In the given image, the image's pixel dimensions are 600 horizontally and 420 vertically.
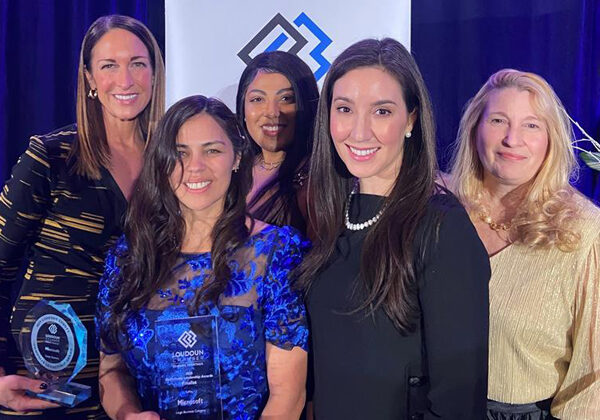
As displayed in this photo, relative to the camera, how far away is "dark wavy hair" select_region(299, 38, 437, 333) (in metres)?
1.62

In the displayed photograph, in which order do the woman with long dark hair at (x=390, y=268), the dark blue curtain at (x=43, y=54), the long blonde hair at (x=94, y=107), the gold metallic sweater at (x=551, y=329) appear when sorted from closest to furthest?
1. the woman with long dark hair at (x=390, y=268)
2. the gold metallic sweater at (x=551, y=329)
3. the long blonde hair at (x=94, y=107)
4. the dark blue curtain at (x=43, y=54)

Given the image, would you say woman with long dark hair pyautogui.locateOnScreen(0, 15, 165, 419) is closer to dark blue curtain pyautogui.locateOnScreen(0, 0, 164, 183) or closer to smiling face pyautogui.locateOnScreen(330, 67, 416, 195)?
smiling face pyautogui.locateOnScreen(330, 67, 416, 195)

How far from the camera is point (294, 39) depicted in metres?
2.95

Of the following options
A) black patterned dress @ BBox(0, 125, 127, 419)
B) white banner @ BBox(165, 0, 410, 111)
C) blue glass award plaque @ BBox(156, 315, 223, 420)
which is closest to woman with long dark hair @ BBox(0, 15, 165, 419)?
black patterned dress @ BBox(0, 125, 127, 419)

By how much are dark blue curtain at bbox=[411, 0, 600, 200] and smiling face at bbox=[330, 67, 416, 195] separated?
1384mm

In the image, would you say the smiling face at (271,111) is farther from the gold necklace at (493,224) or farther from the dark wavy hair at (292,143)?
the gold necklace at (493,224)

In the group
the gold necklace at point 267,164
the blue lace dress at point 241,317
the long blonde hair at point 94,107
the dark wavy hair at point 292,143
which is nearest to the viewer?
the blue lace dress at point 241,317

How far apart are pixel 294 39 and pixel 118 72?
99cm

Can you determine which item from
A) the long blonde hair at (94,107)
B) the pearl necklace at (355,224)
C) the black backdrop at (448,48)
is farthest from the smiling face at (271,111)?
the black backdrop at (448,48)

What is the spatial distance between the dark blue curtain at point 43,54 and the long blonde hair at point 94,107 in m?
1.08

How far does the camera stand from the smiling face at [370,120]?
1.73m

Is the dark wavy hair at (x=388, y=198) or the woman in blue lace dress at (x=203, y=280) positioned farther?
the woman in blue lace dress at (x=203, y=280)

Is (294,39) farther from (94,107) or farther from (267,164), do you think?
(94,107)

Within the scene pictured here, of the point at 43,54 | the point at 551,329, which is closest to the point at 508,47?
→ the point at 551,329
